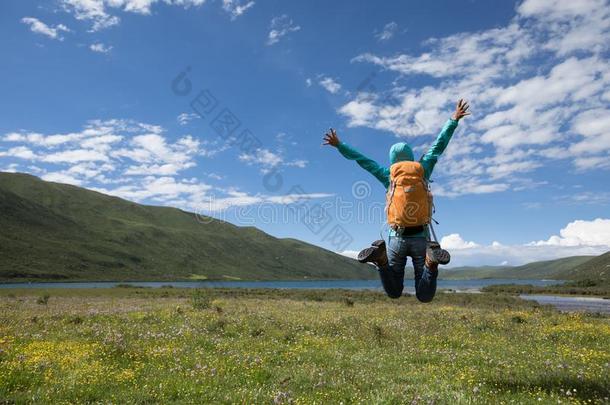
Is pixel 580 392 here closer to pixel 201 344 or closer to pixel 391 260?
pixel 391 260

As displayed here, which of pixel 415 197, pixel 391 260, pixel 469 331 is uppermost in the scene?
pixel 415 197

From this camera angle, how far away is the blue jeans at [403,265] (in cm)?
859

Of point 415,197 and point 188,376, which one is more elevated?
point 415,197

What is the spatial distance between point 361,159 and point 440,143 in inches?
68.6

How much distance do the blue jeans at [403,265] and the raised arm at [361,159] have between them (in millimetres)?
1393

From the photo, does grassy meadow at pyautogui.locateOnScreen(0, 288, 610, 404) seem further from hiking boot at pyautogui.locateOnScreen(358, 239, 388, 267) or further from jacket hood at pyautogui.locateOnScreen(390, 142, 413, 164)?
jacket hood at pyautogui.locateOnScreen(390, 142, 413, 164)

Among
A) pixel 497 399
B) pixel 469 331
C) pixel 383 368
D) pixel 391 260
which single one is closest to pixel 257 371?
pixel 383 368

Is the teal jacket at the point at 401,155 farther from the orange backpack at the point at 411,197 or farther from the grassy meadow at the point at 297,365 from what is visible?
the grassy meadow at the point at 297,365

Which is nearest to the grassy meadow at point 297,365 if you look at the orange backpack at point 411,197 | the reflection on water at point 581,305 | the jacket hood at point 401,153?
the orange backpack at point 411,197

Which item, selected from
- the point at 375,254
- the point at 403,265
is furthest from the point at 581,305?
the point at 375,254

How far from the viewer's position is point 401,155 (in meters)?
9.32

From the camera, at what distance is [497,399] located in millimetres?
7809

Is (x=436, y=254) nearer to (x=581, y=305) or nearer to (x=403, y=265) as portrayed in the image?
(x=403, y=265)

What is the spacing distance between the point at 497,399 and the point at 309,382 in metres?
3.76
